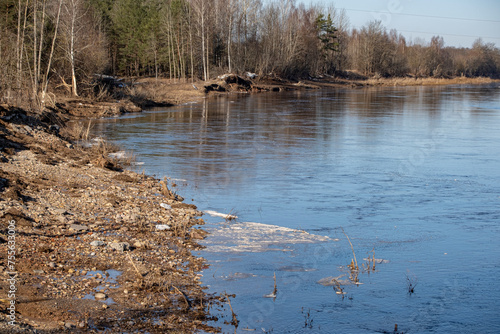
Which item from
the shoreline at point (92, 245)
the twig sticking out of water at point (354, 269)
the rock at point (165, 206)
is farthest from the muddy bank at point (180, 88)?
the twig sticking out of water at point (354, 269)

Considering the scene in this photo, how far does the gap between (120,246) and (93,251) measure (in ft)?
1.37

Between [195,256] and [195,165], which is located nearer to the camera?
[195,256]

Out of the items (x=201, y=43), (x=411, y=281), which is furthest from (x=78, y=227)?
(x=201, y=43)

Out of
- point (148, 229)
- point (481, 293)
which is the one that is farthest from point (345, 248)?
point (148, 229)

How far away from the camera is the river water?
6934mm

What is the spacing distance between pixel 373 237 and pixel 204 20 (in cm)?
5812

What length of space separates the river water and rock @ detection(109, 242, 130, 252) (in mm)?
1312

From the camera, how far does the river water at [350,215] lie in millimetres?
6934

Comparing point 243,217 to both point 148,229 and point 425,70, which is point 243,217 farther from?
point 425,70

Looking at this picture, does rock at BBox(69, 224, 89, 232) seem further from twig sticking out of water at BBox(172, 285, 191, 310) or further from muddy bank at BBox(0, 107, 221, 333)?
twig sticking out of water at BBox(172, 285, 191, 310)

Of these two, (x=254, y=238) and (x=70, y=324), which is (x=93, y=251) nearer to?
(x=70, y=324)

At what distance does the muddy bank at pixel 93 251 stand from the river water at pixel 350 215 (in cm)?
58

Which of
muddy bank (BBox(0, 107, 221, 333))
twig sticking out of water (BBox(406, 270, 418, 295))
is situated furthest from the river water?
muddy bank (BBox(0, 107, 221, 333))

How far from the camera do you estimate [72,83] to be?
3538 centimetres
